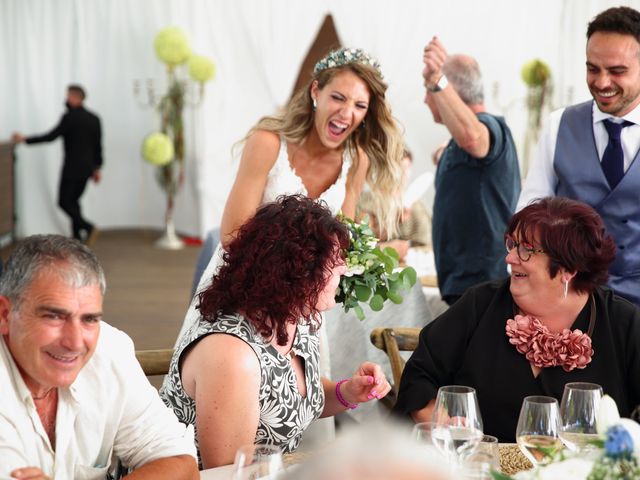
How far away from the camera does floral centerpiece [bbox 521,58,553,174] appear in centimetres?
838

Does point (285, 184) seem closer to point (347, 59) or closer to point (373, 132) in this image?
point (373, 132)

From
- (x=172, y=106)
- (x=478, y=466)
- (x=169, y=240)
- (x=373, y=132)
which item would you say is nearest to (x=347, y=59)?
(x=373, y=132)

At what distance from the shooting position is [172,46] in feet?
31.0

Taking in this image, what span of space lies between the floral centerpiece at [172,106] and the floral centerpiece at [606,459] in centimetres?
823

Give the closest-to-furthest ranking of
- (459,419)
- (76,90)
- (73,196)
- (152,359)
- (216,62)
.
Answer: (459,419), (152,359), (76,90), (73,196), (216,62)

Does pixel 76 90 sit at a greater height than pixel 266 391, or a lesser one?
greater

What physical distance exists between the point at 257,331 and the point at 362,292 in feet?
1.80

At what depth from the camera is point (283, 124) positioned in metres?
3.43

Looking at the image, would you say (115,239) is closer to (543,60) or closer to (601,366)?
(543,60)

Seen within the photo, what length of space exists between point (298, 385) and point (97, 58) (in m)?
8.95

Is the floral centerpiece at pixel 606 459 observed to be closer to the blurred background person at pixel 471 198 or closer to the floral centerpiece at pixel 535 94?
the blurred background person at pixel 471 198

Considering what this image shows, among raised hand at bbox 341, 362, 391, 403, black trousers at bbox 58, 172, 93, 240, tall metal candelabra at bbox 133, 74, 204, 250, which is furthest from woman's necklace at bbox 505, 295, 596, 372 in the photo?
black trousers at bbox 58, 172, 93, 240

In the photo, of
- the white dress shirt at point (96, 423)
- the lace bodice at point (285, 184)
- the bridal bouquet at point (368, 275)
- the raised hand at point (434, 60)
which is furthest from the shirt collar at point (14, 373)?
the raised hand at point (434, 60)

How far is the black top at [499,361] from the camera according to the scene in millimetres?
2350
